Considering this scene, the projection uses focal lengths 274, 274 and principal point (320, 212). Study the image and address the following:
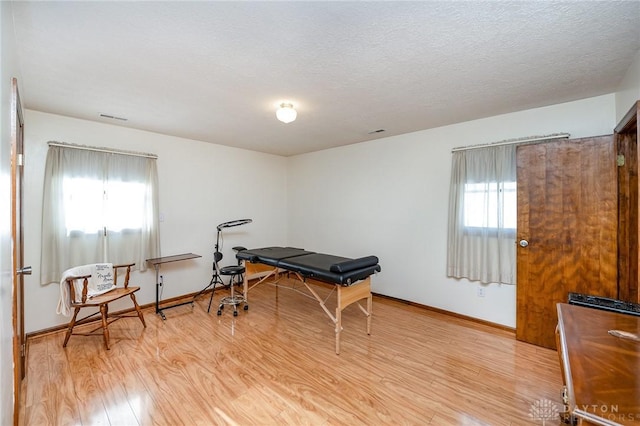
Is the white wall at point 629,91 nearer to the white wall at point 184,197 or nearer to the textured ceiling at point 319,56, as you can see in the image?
the textured ceiling at point 319,56

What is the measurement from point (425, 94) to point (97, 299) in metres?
3.72

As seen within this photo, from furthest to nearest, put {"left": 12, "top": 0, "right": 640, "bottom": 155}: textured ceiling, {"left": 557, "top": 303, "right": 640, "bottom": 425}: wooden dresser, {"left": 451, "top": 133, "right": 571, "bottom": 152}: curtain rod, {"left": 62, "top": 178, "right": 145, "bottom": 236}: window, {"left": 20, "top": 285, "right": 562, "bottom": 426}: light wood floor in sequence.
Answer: {"left": 62, "top": 178, "right": 145, "bottom": 236}: window, {"left": 451, "top": 133, "right": 571, "bottom": 152}: curtain rod, {"left": 20, "top": 285, "right": 562, "bottom": 426}: light wood floor, {"left": 12, "top": 0, "right": 640, "bottom": 155}: textured ceiling, {"left": 557, "top": 303, "right": 640, "bottom": 425}: wooden dresser

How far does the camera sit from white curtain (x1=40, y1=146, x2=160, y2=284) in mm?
2973

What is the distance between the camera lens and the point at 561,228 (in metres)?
2.57

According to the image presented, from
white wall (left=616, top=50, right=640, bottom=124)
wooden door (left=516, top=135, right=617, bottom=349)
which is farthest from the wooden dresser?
white wall (left=616, top=50, right=640, bottom=124)

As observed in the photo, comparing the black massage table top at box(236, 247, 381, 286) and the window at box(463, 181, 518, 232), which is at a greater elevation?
the window at box(463, 181, 518, 232)

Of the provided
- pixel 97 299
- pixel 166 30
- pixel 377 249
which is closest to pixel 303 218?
pixel 377 249

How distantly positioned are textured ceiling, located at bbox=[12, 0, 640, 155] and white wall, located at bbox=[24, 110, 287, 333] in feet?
1.23

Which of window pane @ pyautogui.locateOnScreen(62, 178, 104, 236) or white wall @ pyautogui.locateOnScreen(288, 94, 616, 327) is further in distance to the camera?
window pane @ pyautogui.locateOnScreen(62, 178, 104, 236)

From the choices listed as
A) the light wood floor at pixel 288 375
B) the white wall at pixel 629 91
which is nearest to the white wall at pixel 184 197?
the light wood floor at pixel 288 375

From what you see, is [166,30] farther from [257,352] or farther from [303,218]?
[303,218]

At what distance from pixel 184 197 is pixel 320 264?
2.48 meters

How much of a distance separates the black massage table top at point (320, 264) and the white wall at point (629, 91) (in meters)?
2.35

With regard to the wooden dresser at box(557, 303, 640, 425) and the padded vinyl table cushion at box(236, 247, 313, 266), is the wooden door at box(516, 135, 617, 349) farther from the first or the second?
the padded vinyl table cushion at box(236, 247, 313, 266)
